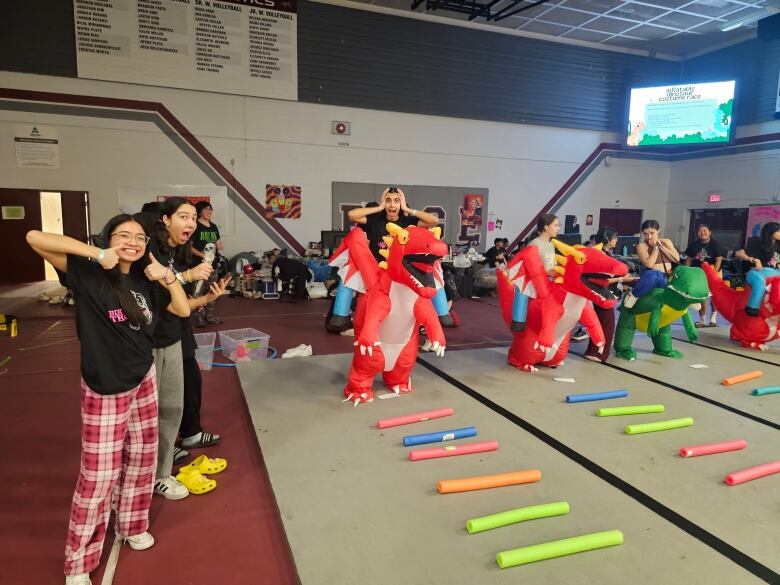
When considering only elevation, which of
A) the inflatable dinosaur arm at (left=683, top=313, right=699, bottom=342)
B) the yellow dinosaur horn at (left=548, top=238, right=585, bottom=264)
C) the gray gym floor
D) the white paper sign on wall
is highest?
the white paper sign on wall

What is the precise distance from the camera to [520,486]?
241 cm

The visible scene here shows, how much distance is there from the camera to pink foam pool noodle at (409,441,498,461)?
2621mm

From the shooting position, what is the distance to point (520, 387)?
381 centimetres

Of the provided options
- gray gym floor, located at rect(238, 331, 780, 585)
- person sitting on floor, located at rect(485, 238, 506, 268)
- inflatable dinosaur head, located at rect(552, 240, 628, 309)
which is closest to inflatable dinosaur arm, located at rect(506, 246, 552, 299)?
inflatable dinosaur head, located at rect(552, 240, 628, 309)

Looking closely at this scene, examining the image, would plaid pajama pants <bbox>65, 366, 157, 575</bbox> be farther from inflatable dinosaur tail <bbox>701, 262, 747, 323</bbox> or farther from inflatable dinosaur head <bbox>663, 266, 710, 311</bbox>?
inflatable dinosaur tail <bbox>701, 262, 747, 323</bbox>

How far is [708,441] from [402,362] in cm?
192

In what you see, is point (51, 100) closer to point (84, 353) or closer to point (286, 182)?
point (286, 182)

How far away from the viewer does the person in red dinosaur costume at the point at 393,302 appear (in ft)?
10.5

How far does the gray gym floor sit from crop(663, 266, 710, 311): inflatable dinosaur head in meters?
0.76

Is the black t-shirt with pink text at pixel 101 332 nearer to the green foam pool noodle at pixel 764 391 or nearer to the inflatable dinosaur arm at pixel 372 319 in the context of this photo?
the inflatable dinosaur arm at pixel 372 319

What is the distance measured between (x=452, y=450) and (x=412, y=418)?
0.46 meters

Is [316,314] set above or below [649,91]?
below

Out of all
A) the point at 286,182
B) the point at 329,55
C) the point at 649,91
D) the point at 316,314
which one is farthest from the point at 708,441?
the point at 649,91

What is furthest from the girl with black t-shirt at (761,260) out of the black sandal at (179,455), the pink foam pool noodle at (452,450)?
the black sandal at (179,455)
